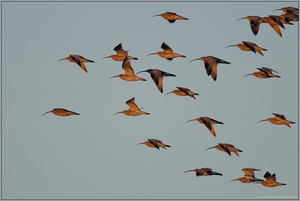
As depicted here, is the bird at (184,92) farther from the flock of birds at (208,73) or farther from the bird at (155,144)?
the bird at (155,144)

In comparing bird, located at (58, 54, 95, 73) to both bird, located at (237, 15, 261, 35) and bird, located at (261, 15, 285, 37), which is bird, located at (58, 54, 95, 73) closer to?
bird, located at (237, 15, 261, 35)

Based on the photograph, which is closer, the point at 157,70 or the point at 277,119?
the point at 157,70

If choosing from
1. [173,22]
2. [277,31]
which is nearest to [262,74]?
Result: [277,31]

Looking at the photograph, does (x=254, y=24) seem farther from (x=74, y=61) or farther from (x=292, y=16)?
(x=74, y=61)

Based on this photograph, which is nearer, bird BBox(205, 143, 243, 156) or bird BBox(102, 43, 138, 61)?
bird BBox(205, 143, 243, 156)

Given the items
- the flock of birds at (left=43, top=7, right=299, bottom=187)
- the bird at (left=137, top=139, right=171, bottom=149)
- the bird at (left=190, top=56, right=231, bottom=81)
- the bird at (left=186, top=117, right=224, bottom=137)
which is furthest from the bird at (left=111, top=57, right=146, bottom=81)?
the bird at (left=186, top=117, right=224, bottom=137)

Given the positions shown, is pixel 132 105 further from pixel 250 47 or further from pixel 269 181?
pixel 269 181

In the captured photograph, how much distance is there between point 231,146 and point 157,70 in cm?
574

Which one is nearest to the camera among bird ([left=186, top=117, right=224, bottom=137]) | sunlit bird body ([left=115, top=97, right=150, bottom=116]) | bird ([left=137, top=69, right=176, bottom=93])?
bird ([left=186, top=117, right=224, bottom=137])

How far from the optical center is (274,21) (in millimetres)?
47781

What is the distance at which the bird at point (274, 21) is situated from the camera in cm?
4721

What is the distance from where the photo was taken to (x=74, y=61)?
156 ft

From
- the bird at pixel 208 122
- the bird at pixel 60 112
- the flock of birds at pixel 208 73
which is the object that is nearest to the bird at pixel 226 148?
the flock of birds at pixel 208 73

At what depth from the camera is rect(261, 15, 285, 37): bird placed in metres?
47.2
